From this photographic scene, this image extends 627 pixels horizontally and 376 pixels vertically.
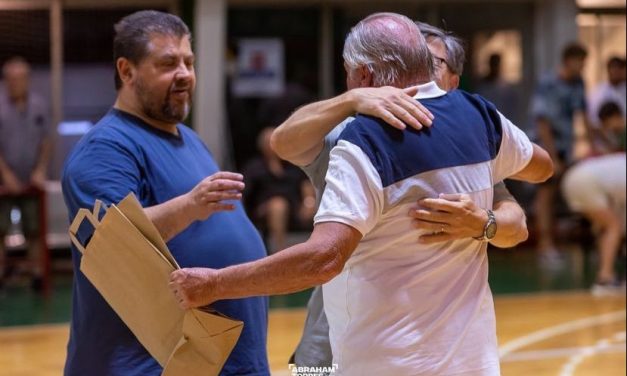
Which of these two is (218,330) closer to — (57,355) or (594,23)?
(57,355)

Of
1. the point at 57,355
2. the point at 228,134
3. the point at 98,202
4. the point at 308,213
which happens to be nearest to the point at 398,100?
the point at 98,202

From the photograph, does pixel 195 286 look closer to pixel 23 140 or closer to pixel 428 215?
pixel 428 215

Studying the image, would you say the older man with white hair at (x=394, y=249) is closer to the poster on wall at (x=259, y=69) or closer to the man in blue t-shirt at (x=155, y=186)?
the man in blue t-shirt at (x=155, y=186)

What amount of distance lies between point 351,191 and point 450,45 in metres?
1.01

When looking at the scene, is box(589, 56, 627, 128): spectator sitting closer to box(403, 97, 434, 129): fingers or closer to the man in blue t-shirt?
the man in blue t-shirt

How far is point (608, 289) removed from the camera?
379 inches

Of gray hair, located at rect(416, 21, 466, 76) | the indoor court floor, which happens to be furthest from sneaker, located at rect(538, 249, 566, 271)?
gray hair, located at rect(416, 21, 466, 76)

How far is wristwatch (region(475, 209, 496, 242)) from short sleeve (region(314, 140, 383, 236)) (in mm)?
378

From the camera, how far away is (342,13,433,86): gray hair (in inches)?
109

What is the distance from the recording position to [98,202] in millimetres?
3174

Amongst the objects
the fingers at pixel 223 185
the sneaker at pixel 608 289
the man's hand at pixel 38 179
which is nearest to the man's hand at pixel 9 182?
the man's hand at pixel 38 179

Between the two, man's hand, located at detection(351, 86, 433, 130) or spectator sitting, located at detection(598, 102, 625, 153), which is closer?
man's hand, located at detection(351, 86, 433, 130)

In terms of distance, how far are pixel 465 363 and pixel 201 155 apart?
5.38 ft

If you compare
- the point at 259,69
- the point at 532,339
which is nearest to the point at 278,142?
the point at 532,339
